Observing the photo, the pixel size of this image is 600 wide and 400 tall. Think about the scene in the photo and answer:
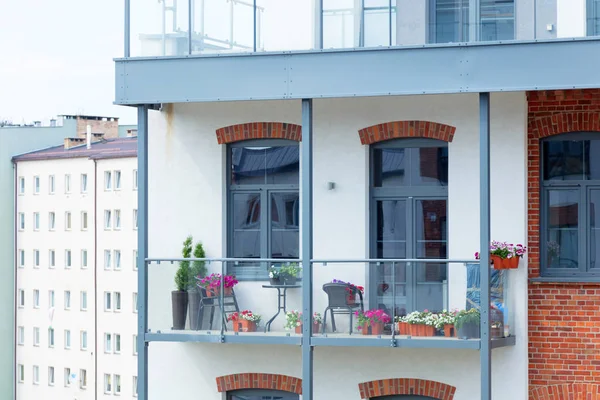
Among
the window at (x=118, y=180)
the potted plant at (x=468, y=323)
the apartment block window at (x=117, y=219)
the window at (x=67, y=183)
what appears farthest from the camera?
the window at (x=67, y=183)

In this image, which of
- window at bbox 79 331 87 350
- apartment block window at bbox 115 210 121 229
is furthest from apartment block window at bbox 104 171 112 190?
window at bbox 79 331 87 350

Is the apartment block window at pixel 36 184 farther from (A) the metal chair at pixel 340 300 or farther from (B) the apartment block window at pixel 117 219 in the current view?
(A) the metal chair at pixel 340 300

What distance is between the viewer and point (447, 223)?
53.8 feet

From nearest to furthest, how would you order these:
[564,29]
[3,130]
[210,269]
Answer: [564,29], [210,269], [3,130]

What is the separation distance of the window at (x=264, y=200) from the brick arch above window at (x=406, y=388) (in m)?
2.01

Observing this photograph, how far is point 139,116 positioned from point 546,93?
5178mm

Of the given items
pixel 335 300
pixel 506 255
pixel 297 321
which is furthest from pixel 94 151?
pixel 506 255

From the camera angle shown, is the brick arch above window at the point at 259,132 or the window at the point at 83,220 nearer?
the brick arch above window at the point at 259,132

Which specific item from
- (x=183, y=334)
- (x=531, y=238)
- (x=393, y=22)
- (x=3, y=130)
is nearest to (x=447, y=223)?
(x=531, y=238)

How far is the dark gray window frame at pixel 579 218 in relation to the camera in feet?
52.4

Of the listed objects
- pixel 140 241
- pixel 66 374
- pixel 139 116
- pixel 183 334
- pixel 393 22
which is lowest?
pixel 66 374

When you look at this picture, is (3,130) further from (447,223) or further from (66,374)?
(447,223)

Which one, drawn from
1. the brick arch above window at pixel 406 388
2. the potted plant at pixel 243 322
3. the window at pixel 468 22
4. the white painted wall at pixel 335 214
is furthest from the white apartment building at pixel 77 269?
the window at pixel 468 22

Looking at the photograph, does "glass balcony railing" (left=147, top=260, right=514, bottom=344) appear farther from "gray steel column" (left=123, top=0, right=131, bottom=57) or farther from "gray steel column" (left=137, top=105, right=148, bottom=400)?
"gray steel column" (left=123, top=0, right=131, bottom=57)
